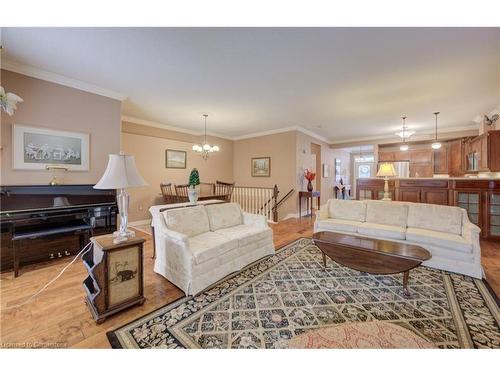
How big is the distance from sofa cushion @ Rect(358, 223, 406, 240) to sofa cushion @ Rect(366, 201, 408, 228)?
122 mm

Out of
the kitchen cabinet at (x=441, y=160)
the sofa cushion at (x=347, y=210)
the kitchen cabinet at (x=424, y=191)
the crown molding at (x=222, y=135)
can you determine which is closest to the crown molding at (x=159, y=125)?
the crown molding at (x=222, y=135)

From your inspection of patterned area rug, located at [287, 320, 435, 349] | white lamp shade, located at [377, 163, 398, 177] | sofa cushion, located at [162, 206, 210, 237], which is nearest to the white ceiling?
white lamp shade, located at [377, 163, 398, 177]

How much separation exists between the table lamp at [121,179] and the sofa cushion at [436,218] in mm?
3848

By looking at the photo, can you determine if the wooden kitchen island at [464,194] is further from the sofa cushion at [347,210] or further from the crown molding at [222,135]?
the crown molding at [222,135]

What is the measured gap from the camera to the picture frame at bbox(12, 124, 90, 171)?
2879mm

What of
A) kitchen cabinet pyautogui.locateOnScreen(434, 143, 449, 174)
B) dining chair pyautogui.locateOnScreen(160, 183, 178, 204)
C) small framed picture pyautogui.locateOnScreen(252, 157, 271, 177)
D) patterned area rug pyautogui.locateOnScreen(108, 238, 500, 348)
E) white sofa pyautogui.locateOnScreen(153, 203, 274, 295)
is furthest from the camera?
small framed picture pyautogui.locateOnScreen(252, 157, 271, 177)

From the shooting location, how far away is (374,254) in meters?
2.24

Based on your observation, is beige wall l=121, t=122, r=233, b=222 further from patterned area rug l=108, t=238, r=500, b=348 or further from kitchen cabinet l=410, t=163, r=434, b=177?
kitchen cabinet l=410, t=163, r=434, b=177

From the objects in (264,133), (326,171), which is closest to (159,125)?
(264,133)

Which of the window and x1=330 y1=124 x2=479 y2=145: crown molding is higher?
x1=330 y1=124 x2=479 y2=145: crown molding

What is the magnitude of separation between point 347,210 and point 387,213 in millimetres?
610
